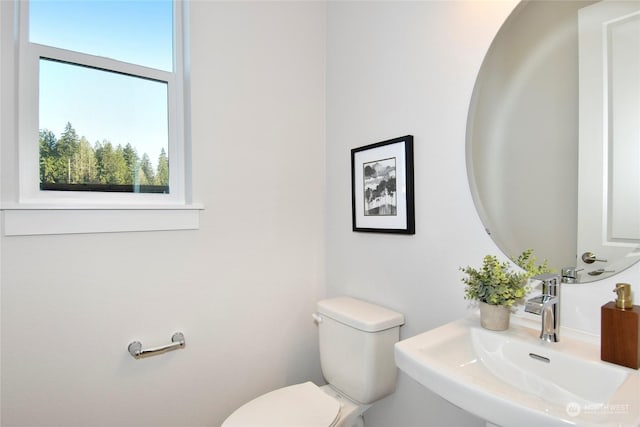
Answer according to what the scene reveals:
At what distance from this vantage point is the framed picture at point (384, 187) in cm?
130

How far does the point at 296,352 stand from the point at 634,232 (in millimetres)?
1438

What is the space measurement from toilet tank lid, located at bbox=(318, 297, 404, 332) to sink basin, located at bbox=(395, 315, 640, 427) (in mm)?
320

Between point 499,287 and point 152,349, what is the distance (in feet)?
4.03

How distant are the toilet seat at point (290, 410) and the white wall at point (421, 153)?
0.33 metres

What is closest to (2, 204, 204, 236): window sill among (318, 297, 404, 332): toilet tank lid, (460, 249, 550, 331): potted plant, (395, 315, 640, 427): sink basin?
(318, 297, 404, 332): toilet tank lid

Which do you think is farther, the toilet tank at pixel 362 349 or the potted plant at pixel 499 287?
the toilet tank at pixel 362 349

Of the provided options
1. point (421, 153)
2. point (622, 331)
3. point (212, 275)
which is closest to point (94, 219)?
point (212, 275)

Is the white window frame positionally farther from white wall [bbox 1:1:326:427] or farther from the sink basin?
the sink basin

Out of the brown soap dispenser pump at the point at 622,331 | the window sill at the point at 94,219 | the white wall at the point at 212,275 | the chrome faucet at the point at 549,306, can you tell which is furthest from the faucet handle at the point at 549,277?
the window sill at the point at 94,219

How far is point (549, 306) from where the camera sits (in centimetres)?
84

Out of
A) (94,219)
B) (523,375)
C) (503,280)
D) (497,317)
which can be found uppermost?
(94,219)

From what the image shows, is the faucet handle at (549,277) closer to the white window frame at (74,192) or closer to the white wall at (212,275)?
the white wall at (212,275)

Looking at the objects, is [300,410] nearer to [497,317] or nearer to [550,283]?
[497,317]

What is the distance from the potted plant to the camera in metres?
0.91
